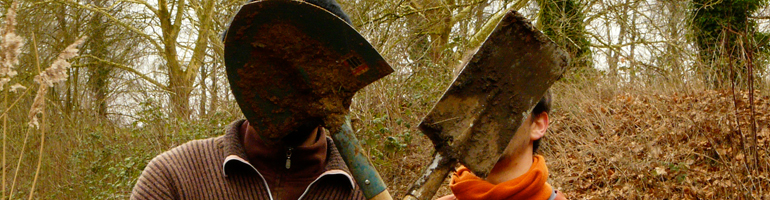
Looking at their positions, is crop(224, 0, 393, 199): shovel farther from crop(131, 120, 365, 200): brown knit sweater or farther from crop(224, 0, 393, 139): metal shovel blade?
crop(131, 120, 365, 200): brown knit sweater

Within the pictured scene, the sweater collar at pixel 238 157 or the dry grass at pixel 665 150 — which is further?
the dry grass at pixel 665 150

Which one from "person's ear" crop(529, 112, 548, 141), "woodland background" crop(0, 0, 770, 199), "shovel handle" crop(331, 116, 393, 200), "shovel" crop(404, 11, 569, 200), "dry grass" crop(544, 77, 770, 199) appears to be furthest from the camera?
"woodland background" crop(0, 0, 770, 199)

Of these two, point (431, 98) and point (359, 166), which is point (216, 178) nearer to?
point (359, 166)

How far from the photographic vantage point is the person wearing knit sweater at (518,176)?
1823 mm

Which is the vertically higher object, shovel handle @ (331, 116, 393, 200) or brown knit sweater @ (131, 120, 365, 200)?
shovel handle @ (331, 116, 393, 200)

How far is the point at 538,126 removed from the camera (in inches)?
78.0

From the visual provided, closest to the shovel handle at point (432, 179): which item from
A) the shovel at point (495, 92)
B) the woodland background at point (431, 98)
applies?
the shovel at point (495, 92)

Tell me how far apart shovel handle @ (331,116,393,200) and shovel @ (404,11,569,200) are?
0.64 feet

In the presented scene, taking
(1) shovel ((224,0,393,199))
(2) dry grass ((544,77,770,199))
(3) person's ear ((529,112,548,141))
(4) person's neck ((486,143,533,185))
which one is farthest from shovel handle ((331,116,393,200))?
(2) dry grass ((544,77,770,199))

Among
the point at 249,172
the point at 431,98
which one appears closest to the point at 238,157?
the point at 249,172

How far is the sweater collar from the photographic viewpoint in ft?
6.60

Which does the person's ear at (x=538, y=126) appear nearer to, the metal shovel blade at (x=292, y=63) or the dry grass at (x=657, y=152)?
the metal shovel blade at (x=292, y=63)

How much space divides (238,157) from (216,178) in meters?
0.12

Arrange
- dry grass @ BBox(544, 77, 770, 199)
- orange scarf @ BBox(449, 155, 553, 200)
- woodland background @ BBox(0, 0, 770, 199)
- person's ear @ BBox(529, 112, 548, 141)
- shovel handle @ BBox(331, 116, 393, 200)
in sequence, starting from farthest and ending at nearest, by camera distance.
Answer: woodland background @ BBox(0, 0, 770, 199) → dry grass @ BBox(544, 77, 770, 199) → person's ear @ BBox(529, 112, 548, 141) → orange scarf @ BBox(449, 155, 553, 200) → shovel handle @ BBox(331, 116, 393, 200)
